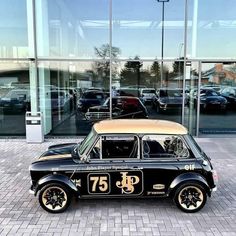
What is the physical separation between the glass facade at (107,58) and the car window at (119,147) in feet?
18.7

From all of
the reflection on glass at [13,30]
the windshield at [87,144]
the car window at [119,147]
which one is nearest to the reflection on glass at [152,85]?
the reflection on glass at [13,30]

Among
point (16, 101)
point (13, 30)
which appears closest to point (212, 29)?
point (13, 30)

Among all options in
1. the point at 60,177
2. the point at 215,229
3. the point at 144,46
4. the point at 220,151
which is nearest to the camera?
the point at 215,229

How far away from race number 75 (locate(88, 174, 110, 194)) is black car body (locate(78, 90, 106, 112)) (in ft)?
19.9

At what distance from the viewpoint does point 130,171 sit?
15.6 ft

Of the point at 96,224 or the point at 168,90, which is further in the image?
the point at 168,90

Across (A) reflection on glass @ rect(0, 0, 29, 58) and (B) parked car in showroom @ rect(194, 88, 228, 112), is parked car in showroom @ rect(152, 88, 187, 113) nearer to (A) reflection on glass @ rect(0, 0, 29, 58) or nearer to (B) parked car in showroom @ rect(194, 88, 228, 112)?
(B) parked car in showroom @ rect(194, 88, 228, 112)

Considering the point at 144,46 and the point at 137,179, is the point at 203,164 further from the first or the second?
the point at 144,46

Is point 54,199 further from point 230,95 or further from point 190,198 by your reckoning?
point 230,95

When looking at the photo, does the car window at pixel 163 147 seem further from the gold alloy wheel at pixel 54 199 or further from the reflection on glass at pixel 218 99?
the reflection on glass at pixel 218 99

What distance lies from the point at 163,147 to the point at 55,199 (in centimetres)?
196

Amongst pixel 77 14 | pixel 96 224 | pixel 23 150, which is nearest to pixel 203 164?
pixel 96 224

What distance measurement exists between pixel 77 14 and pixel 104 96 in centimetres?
305

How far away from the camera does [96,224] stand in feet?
14.6
